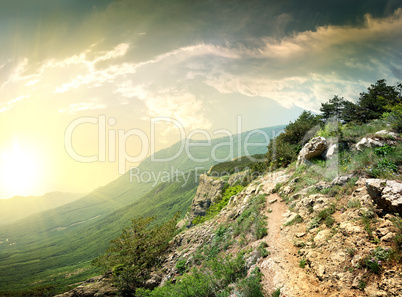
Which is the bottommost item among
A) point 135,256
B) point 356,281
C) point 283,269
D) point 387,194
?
point 135,256

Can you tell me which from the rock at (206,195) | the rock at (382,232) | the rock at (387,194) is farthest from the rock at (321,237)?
the rock at (206,195)

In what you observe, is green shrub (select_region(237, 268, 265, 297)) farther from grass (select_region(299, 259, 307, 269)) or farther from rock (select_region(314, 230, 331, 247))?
rock (select_region(314, 230, 331, 247))

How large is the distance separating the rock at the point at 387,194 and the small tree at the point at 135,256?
72.1 feet

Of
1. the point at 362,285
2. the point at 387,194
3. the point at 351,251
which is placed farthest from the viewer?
the point at 387,194

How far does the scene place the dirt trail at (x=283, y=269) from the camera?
652cm

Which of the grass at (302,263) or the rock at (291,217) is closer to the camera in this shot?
the grass at (302,263)

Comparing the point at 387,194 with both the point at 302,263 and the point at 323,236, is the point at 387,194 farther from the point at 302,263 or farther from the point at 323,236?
the point at 302,263

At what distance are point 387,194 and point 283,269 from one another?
5.21 meters

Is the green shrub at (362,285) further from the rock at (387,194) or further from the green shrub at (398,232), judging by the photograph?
the rock at (387,194)

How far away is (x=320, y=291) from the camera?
242 inches

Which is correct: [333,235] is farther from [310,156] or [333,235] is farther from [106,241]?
[106,241]

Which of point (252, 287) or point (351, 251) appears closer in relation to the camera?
point (351, 251)

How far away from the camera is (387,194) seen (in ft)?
22.5

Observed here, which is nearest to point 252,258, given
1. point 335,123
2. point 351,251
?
point 351,251
